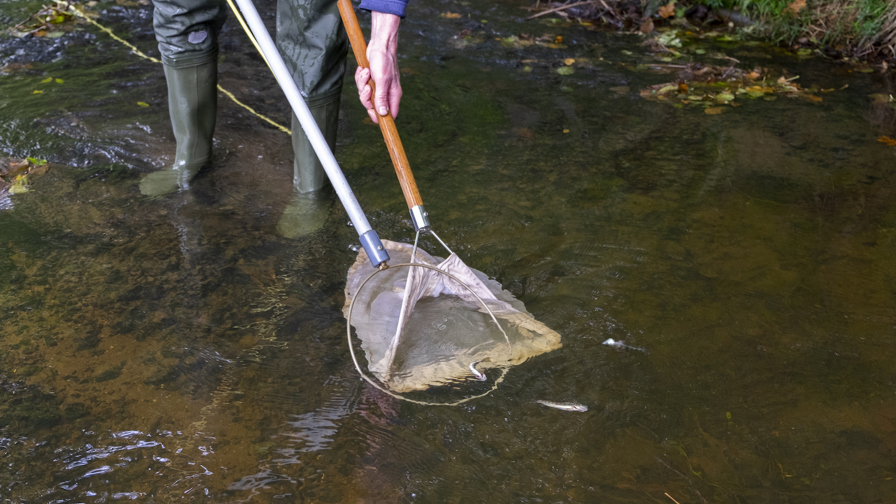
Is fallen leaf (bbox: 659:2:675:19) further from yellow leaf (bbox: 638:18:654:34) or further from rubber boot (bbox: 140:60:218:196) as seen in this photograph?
rubber boot (bbox: 140:60:218:196)

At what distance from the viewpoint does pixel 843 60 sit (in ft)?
15.8

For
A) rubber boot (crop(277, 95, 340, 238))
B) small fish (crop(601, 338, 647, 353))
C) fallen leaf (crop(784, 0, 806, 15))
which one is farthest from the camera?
fallen leaf (crop(784, 0, 806, 15))

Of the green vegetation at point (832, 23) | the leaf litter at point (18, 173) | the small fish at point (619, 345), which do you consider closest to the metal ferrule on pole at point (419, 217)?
the small fish at point (619, 345)

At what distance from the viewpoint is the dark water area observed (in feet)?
5.42

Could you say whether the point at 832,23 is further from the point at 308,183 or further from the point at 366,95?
the point at 366,95

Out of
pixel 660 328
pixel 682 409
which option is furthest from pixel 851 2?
pixel 682 409

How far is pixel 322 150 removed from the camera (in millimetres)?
1889

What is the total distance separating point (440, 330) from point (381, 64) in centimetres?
84

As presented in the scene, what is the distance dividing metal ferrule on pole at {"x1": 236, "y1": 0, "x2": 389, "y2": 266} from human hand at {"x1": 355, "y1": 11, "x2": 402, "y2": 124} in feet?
0.61

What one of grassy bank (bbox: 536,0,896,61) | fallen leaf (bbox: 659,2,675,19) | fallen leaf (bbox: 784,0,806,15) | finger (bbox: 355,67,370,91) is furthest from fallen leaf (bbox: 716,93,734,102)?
finger (bbox: 355,67,370,91)

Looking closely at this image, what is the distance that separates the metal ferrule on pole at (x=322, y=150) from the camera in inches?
71.3

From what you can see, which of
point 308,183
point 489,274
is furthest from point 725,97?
point 308,183

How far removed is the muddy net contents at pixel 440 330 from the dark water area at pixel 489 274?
0.08m

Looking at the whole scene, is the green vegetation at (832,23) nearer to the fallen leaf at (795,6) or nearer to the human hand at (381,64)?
the fallen leaf at (795,6)
